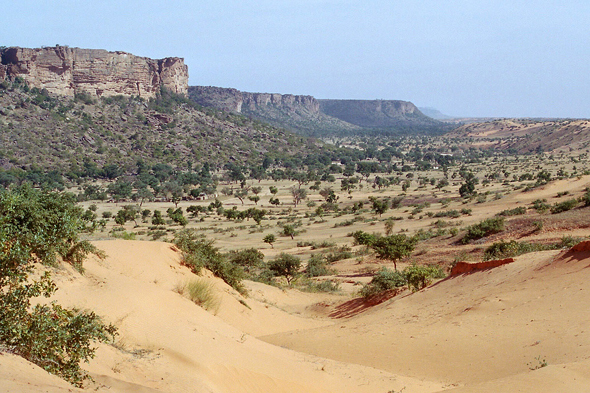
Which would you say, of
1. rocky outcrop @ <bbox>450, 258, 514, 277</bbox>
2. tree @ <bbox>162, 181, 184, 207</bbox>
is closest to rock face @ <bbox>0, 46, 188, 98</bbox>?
tree @ <bbox>162, 181, 184, 207</bbox>

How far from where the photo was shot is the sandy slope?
7590 mm

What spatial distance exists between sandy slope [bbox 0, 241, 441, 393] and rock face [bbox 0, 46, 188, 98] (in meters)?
104

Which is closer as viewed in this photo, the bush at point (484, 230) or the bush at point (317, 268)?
the bush at point (317, 268)

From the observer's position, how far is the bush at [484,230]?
90.3 ft

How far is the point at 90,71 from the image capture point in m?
110

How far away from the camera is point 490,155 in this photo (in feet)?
447

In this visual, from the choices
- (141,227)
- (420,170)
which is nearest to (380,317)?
(141,227)

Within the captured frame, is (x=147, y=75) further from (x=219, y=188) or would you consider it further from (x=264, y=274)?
(x=264, y=274)

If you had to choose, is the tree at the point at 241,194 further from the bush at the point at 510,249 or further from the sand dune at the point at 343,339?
the sand dune at the point at 343,339

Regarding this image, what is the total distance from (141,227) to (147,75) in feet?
266

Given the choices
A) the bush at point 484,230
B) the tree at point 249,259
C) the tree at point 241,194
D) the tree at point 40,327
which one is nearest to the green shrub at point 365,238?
the bush at point 484,230

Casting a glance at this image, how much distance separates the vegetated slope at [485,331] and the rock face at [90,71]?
341 feet

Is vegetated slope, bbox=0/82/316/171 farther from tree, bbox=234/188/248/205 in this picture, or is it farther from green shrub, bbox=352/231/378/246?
green shrub, bbox=352/231/378/246

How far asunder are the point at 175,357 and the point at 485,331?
682 cm
